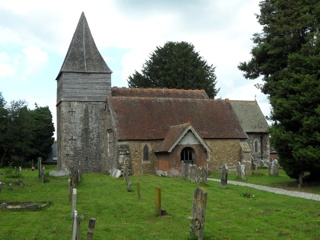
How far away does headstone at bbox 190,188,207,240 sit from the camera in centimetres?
1052

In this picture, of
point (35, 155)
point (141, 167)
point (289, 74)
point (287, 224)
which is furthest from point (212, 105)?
point (35, 155)

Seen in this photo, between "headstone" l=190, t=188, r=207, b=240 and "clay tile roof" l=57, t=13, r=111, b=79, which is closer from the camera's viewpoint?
"headstone" l=190, t=188, r=207, b=240

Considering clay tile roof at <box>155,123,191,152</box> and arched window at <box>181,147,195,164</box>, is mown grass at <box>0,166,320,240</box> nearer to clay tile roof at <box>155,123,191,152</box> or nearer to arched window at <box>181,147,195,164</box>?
clay tile roof at <box>155,123,191,152</box>

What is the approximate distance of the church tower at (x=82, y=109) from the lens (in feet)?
125

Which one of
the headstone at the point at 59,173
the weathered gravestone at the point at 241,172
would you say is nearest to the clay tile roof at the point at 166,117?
the headstone at the point at 59,173

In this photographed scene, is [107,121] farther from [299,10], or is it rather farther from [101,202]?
[101,202]

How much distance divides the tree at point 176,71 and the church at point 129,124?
15048 mm

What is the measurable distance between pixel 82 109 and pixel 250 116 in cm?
2018

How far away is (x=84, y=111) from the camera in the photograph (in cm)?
3881

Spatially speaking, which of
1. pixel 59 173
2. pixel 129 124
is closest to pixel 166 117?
pixel 129 124

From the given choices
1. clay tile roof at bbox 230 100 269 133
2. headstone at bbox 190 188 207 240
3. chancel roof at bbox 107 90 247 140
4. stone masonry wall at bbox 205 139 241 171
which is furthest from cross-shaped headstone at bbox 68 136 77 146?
headstone at bbox 190 188 207 240

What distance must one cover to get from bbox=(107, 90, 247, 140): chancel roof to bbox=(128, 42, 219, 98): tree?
1788 cm

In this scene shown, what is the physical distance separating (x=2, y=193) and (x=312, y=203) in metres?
13.9

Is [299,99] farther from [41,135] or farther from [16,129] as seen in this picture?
[41,135]
